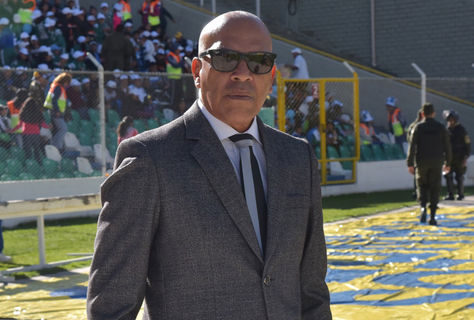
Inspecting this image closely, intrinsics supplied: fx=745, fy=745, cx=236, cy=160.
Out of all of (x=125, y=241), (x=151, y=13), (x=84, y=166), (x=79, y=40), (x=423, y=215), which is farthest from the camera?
(x=151, y=13)

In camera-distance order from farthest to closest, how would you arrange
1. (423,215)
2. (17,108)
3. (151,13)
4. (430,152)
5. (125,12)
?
(151,13) → (125,12) → (423,215) → (17,108) → (430,152)

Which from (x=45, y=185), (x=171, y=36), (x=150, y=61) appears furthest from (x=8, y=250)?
(x=171, y=36)

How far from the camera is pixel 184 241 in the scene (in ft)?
7.04

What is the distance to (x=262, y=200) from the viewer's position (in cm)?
232

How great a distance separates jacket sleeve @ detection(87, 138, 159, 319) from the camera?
209cm

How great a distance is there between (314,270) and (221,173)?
477 mm

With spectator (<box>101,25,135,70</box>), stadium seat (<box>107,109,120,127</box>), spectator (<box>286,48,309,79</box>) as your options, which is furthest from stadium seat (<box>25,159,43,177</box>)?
spectator (<box>286,48,309,79</box>)

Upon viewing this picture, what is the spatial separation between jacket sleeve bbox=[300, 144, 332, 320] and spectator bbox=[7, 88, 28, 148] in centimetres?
970

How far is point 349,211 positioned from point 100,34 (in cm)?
960

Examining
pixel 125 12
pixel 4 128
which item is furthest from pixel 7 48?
pixel 4 128

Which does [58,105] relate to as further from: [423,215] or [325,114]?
[325,114]

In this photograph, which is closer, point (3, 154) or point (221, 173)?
point (221, 173)

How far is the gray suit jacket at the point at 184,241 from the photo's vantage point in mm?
2113

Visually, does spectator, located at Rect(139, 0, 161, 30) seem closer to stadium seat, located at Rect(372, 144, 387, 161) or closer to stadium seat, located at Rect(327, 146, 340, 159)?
stadium seat, located at Rect(327, 146, 340, 159)
